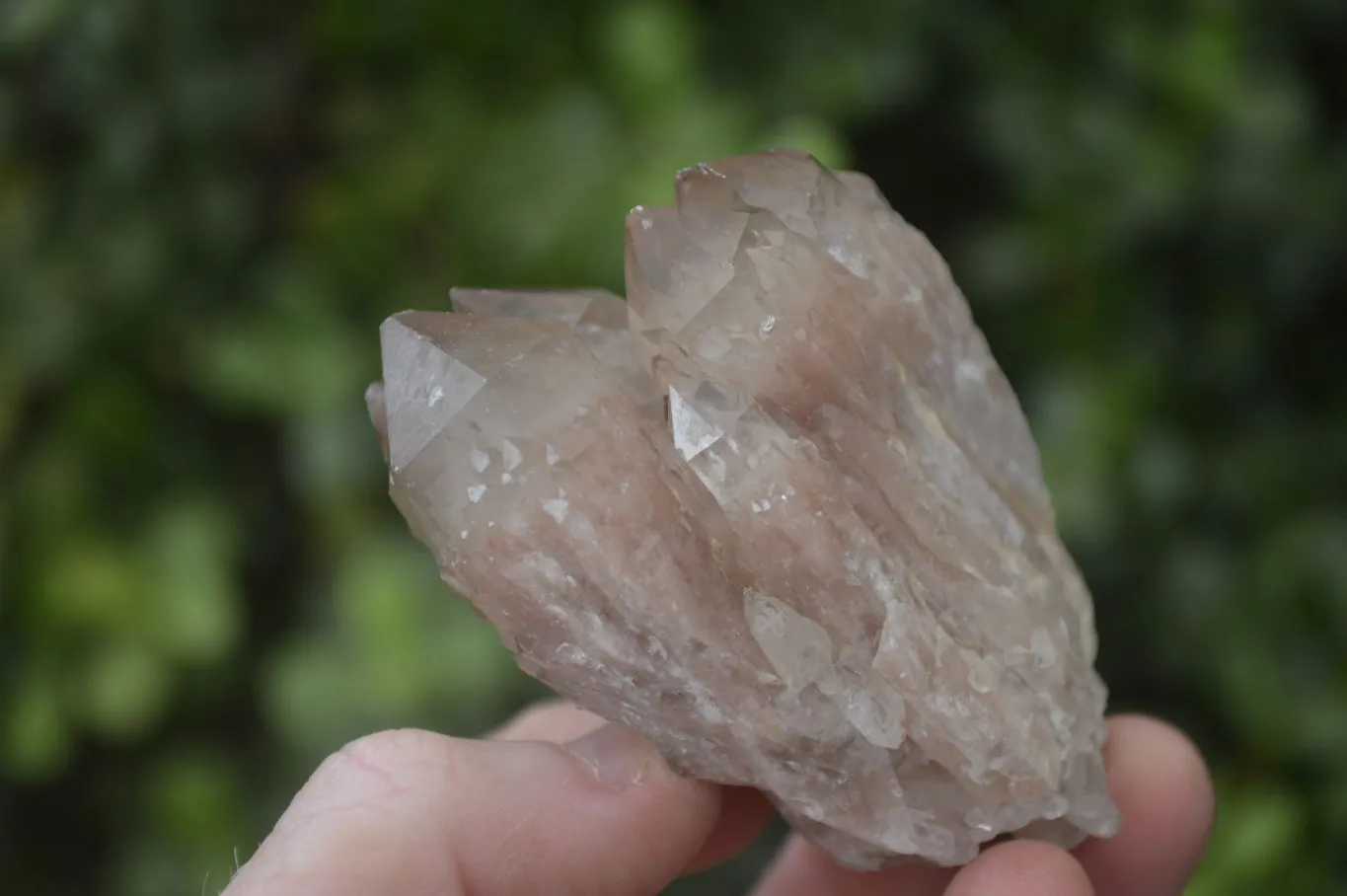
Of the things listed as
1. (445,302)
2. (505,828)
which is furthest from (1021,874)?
(445,302)

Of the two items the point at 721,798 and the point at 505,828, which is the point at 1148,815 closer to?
the point at 721,798

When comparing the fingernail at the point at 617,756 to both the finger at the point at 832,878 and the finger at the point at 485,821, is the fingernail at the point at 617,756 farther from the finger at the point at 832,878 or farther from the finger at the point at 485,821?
the finger at the point at 832,878

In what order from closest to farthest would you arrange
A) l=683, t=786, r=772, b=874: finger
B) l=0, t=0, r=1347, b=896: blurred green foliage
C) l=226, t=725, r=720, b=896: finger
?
l=226, t=725, r=720, b=896: finger → l=683, t=786, r=772, b=874: finger → l=0, t=0, r=1347, b=896: blurred green foliage

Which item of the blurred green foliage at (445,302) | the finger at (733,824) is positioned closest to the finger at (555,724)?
the finger at (733,824)

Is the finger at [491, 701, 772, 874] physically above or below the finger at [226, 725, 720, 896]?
below

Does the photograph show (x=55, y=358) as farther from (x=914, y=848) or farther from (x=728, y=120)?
(x=914, y=848)

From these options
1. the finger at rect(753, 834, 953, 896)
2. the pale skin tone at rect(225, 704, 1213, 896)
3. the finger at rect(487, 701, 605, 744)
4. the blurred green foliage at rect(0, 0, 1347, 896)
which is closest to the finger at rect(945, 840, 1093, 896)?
the pale skin tone at rect(225, 704, 1213, 896)

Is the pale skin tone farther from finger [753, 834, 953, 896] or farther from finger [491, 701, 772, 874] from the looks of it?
finger [753, 834, 953, 896]
